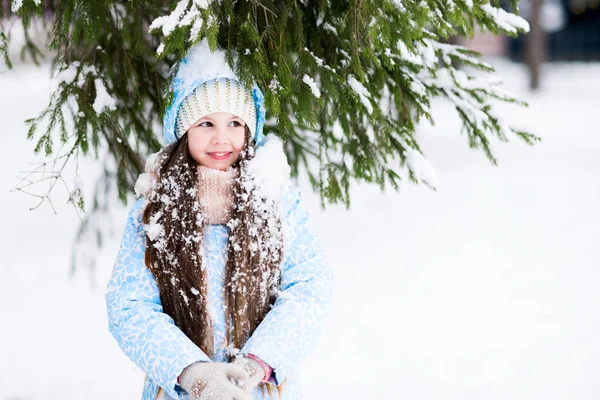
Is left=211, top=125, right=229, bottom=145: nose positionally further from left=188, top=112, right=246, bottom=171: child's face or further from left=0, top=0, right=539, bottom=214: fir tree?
left=0, top=0, right=539, bottom=214: fir tree

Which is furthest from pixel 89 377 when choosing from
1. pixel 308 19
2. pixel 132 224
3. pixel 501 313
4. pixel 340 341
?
pixel 501 313

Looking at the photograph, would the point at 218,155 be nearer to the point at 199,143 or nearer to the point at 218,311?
the point at 199,143

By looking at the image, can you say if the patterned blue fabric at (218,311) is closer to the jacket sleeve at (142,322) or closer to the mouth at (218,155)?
the jacket sleeve at (142,322)

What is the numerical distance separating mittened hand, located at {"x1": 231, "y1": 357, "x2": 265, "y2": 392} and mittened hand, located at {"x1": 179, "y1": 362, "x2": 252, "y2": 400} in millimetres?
20

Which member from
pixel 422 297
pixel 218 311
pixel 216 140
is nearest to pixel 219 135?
Answer: pixel 216 140

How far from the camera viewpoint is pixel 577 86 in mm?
21172

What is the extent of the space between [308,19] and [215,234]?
1.16m

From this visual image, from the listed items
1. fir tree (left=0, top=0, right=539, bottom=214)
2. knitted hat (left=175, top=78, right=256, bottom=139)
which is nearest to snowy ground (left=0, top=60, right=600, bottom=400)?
fir tree (left=0, top=0, right=539, bottom=214)

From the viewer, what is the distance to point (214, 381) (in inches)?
76.5

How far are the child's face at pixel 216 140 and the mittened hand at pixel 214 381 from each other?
734mm

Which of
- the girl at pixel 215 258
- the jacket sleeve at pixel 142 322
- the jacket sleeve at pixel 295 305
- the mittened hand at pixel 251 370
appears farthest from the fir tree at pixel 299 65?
the mittened hand at pixel 251 370

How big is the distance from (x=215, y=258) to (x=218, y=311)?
0.18 metres

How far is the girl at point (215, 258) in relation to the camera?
2094mm

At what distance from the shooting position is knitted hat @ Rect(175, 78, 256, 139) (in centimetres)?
233
